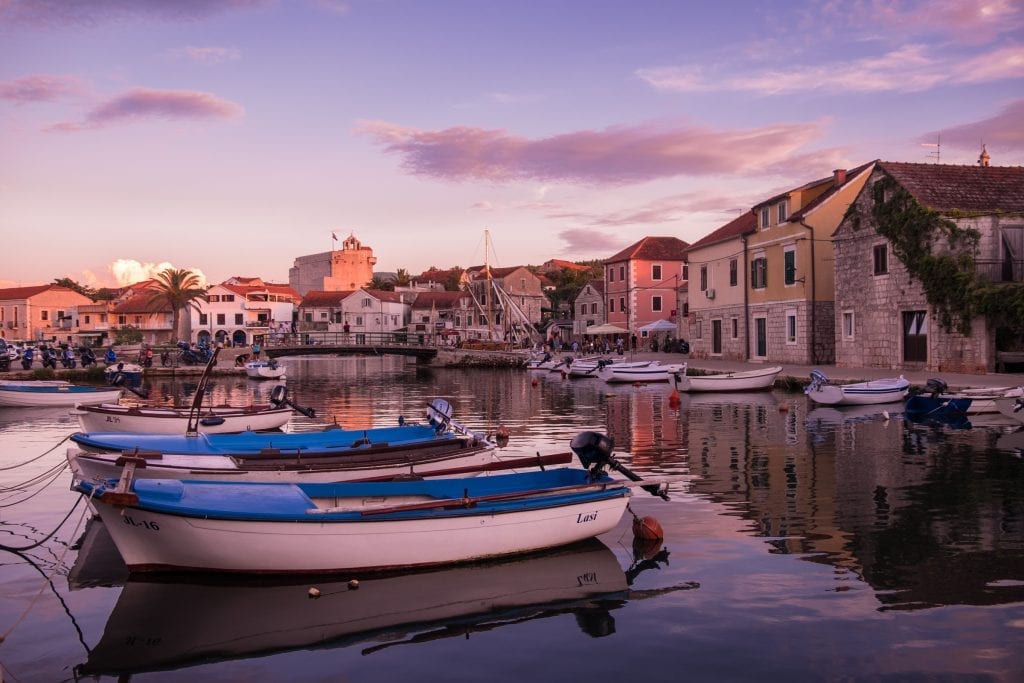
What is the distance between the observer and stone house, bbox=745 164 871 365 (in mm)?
41875

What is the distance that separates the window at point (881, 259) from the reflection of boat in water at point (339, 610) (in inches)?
1181

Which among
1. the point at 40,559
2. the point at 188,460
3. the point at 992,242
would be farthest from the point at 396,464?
the point at 992,242

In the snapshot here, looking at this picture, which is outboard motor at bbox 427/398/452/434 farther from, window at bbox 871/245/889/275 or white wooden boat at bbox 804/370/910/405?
window at bbox 871/245/889/275

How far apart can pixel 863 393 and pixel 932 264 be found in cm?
813

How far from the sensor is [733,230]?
168 ft

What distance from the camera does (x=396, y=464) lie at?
46.4 feet

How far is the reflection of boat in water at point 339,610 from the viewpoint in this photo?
8383 millimetres

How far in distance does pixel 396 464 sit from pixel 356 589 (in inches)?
172

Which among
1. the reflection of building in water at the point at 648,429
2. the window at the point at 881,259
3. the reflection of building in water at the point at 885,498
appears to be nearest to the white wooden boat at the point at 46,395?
the reflection of building in water at the point at 648,429

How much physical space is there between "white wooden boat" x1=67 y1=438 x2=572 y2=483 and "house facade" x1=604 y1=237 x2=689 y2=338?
189ft

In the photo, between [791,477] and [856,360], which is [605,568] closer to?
[791,477]

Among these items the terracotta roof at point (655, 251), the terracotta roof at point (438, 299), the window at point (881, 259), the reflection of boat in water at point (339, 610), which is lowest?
the reflection of boat in water at point (339, 610)

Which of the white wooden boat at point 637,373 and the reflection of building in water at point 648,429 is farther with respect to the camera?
the white wooden boat at point 637,373

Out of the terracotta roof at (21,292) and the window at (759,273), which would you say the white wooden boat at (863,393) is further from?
the terracotta roof at (21,292)
